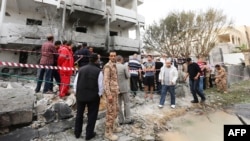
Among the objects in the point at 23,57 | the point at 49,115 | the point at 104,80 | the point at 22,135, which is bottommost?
the point at 22,135

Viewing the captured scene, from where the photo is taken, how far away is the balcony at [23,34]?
11.8 metres

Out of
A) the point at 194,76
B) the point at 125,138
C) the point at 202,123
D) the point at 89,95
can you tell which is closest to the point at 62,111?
the point at 89,95

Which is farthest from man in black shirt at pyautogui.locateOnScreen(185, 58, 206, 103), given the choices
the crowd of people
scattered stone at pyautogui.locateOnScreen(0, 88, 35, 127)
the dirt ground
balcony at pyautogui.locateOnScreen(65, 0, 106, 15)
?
balcony at pyautogui.locateOnScreen(65, 0, 106, 15)

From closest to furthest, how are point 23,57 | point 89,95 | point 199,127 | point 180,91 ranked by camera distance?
1. point 89,95
2. point 199,127
3. point 180,91
4. point 23,57

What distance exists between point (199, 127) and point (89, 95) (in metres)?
3.01

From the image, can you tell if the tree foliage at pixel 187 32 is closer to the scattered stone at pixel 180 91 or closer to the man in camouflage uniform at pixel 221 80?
the man in camouflage uniform at pixel 221 80

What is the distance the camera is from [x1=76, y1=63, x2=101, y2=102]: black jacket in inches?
149

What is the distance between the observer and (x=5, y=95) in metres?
4.46

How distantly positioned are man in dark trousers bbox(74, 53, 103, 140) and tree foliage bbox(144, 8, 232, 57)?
15.7m

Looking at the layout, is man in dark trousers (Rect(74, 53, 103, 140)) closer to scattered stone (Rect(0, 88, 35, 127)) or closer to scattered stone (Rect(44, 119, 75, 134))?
scattered stone (Rect(44, 119, 75, 134))

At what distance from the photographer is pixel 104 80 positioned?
161 inches

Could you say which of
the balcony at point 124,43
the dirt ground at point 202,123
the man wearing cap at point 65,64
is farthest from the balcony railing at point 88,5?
the dirt ground at point 202,123

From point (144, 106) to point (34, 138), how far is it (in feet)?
11.4

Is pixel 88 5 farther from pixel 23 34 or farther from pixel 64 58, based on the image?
pixel 64 58
